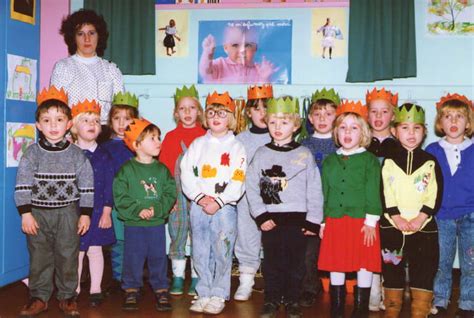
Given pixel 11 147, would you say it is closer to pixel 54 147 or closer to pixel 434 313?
pixel 54 147

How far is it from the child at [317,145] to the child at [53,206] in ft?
4.76

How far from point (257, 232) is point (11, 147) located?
1.73m

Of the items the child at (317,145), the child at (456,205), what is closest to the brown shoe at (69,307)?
the child at (317,145)

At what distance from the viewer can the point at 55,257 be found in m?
3.25

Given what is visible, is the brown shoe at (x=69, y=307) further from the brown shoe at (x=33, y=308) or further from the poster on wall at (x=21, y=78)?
the poster on wall at (x=21, y=78)

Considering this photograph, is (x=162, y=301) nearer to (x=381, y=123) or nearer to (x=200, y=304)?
(x=200, y=304)

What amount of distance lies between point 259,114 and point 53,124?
133 centimetres

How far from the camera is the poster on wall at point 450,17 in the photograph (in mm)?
4559

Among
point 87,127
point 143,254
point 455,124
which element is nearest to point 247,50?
point 87,127

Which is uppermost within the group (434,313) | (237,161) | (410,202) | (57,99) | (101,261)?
(57,99)

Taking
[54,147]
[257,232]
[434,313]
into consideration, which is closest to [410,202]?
[434,313]

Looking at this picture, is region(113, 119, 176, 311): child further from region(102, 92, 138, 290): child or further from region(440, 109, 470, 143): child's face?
region(440, 109, 470, 143): child's face

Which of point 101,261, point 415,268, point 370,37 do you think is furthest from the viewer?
point 370,37

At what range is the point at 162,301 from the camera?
3.39m
